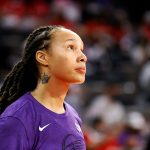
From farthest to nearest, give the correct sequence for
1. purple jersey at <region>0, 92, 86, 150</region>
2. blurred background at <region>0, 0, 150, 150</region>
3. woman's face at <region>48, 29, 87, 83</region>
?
blurred background at <region>0, 0, 150, 150</region>
woman's face at <region>48, 29, 87, 83</region>
purple jersey at <region>0, 92, 86, 150</region>

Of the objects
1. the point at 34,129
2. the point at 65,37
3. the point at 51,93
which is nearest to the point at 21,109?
the point at 34,129

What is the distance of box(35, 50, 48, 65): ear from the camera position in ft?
10.2

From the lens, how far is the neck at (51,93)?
10.2 ft

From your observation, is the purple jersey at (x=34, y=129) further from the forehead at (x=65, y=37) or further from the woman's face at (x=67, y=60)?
the forehead at (x=65, y=37)

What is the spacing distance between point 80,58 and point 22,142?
57 centimetres

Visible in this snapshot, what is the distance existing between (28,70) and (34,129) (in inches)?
16.3

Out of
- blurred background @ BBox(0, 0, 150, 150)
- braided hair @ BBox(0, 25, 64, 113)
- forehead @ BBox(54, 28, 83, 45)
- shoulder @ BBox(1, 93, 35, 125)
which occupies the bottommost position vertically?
blurred background @ BBox(0, 0, 150, 150)

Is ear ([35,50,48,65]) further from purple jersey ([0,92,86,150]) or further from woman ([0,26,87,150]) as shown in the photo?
purple jersey ([0,92,86,150])

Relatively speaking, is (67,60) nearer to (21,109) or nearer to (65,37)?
(65,37)

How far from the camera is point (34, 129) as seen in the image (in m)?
2.93

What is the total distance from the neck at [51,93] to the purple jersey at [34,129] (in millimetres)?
47

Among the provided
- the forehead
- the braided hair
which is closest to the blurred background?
the braided hair

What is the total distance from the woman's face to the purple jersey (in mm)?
202

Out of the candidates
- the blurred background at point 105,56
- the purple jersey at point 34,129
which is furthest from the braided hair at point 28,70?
the blurred background at point 105,56
